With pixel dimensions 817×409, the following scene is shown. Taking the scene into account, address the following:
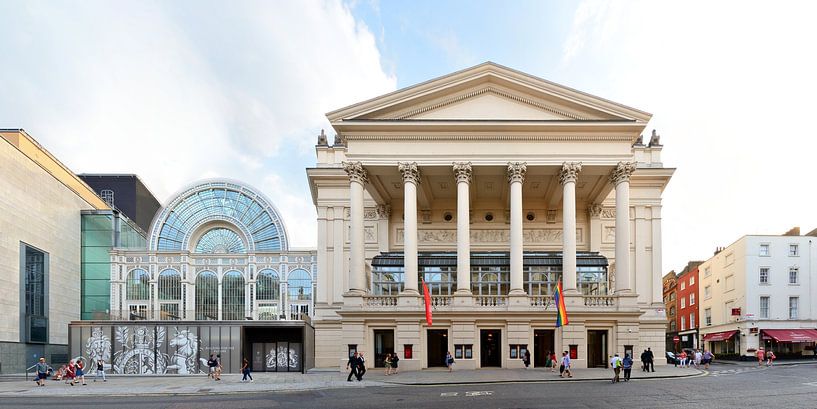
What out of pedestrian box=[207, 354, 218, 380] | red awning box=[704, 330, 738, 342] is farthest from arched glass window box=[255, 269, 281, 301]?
red awning box=[704, 330, 738, 342]

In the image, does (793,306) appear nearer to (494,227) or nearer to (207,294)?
(494,227)

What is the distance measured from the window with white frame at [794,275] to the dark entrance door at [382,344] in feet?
147

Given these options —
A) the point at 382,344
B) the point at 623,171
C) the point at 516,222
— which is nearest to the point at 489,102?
the point at 516,222

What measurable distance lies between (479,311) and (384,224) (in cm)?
1406

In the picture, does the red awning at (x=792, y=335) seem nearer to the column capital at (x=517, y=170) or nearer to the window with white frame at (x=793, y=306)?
the window with white frame at (x=793, y=306)

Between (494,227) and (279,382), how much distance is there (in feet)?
76.8

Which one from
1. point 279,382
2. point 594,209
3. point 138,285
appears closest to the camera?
point 279,382

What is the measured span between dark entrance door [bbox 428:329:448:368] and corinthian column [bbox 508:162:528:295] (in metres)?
5.65

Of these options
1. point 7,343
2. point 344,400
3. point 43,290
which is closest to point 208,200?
point 43,290

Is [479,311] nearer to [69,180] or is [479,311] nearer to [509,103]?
[509,103]

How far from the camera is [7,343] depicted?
153ft

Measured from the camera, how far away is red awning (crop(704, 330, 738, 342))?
5938 centimetres

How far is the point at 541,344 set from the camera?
36688mm

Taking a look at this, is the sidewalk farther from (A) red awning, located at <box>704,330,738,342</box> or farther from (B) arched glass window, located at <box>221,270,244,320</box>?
(B) arched glass window, located at <box>221,270,244,320</box>
